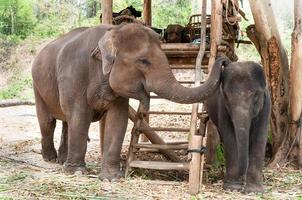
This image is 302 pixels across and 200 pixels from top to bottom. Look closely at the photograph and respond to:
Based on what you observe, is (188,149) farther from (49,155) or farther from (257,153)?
(49,155)

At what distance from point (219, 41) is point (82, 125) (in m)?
2.06

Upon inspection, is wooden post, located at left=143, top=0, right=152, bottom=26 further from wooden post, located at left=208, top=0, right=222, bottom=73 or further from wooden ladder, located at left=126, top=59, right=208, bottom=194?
wooden post, located at left=208, top=0, right=222, bottom=73

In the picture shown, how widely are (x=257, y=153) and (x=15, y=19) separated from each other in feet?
84.1

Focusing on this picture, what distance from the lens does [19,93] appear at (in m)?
23.0

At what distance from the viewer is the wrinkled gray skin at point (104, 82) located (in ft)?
19.2

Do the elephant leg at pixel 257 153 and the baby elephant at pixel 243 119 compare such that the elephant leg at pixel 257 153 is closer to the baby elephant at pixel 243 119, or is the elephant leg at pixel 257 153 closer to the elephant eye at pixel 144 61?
the baby elephant at pixel 243 119

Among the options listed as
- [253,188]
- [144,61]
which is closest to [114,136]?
[144,61]

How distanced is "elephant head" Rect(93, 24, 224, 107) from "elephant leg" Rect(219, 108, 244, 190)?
668mm

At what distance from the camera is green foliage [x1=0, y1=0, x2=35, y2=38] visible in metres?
28.8

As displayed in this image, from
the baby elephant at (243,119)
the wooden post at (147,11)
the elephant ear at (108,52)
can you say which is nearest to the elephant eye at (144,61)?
the elephant ear at (108,52)

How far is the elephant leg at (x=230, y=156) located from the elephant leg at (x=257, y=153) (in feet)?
0.46

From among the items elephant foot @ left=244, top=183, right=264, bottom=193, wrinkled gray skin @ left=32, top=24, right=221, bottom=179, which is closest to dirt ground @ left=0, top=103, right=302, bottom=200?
elephant foot @ left=244, top=183, right=264, bottom=193

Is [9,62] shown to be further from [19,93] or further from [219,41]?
[219,41]

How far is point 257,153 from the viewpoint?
6039 mm
